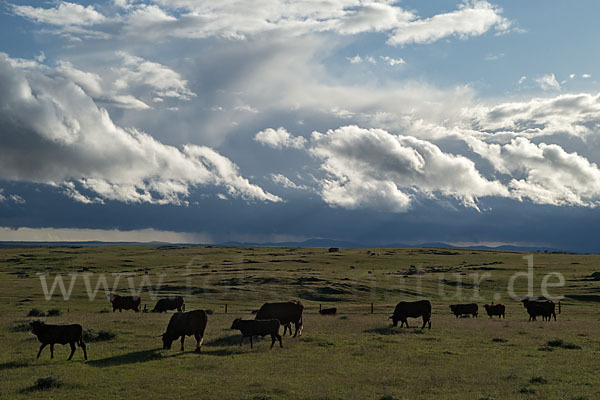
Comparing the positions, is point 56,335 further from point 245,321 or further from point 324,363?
point 324,363

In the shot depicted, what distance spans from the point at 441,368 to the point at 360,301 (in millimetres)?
45900

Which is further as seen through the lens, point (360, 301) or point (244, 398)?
point (360, 301)

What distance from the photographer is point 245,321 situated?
26.4 m

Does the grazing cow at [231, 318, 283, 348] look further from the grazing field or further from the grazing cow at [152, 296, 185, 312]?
the grazing cow at [152, 296, 185, 312]

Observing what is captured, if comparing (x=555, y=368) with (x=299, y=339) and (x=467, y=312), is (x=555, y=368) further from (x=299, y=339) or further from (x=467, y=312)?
(x=467, y=312)

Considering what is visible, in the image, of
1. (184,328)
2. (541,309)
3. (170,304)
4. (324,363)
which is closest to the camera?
(324,363)

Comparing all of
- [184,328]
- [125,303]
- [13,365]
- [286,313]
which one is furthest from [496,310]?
[13,365]

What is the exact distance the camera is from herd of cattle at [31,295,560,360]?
22.2 meters

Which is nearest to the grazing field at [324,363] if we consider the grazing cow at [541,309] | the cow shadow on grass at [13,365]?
the cow shadow on grass at [13,365]

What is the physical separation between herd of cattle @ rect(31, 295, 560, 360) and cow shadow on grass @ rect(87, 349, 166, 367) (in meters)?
0.92

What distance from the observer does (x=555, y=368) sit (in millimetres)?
21203

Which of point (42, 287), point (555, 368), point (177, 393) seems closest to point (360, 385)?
point (177, 393)

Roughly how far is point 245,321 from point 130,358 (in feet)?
20.7

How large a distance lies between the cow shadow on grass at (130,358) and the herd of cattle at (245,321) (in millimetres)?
925
